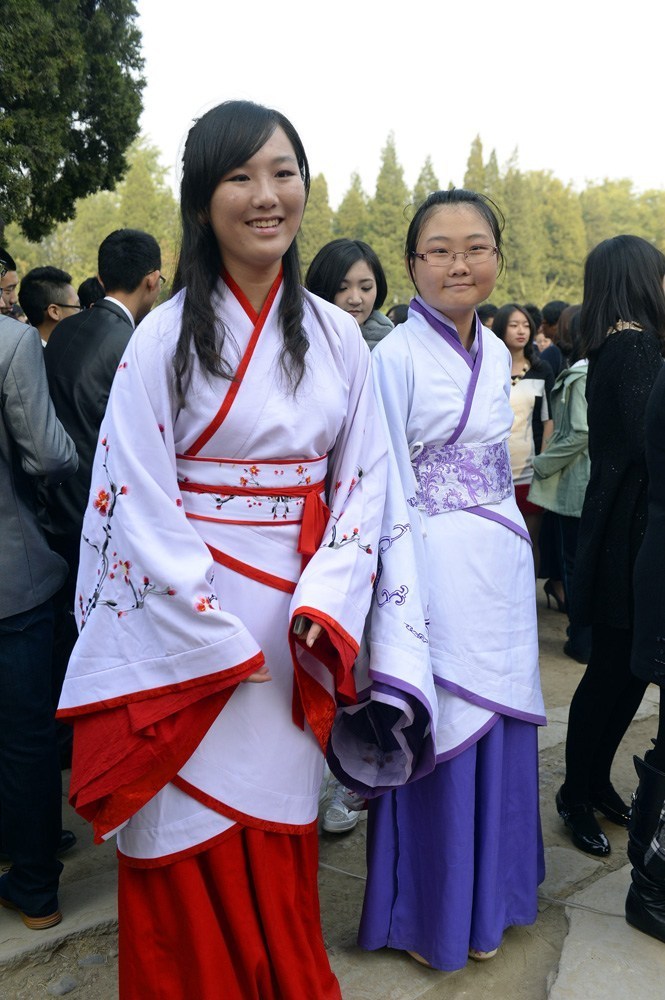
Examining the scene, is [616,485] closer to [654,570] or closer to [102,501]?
[654,570]

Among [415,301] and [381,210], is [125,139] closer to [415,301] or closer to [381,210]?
[415,301]

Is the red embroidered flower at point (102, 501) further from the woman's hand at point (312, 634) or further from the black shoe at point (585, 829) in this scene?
the black shoe at point (585, 829)

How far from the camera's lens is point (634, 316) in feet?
9.63

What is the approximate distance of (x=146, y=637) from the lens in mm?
1830

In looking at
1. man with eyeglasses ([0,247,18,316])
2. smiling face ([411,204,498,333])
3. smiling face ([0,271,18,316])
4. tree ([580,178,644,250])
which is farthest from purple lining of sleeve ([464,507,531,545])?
tree ([580,178,644,250])

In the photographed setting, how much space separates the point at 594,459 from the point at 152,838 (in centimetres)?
184

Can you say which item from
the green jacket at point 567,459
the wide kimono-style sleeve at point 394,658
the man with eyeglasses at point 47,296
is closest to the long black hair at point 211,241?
the wide kimono-style sleeve at point 394,658

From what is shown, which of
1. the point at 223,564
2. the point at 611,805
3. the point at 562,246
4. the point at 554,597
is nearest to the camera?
the point at 223,564

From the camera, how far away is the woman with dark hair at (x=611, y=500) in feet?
9.36

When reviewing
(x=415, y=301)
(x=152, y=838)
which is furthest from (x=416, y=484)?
(x=152, y=838)

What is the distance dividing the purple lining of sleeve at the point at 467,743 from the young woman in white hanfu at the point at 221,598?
0.40m

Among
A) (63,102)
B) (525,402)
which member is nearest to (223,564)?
(525,402)

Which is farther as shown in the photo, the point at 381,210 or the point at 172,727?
the point at 381,210

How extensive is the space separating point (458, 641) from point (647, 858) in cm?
73
